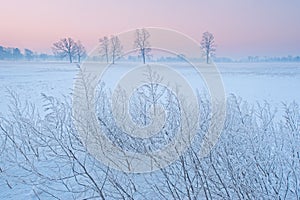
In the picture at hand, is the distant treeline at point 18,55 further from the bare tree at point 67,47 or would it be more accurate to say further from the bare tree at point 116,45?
the bare tree at point 116,45

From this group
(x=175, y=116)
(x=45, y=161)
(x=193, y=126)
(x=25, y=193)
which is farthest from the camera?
(x=45, y=161)

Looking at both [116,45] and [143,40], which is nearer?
[143,40]

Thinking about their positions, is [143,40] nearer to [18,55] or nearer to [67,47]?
[67,47]

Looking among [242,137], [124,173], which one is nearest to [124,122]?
[124,173]

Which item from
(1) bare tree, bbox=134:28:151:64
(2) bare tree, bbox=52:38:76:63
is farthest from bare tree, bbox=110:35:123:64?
(2) bare tree, bbox=52:38:76:63

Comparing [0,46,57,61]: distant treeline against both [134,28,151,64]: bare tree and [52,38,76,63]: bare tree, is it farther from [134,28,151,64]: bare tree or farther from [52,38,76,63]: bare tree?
[134,28,151,64]: bare tree

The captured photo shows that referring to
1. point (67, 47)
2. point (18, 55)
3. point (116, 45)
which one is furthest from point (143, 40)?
point (18, 55)

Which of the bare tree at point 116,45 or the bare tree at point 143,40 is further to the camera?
the bare tree at point 116,45

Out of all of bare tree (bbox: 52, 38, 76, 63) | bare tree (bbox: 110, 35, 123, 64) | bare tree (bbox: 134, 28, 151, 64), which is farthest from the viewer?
bare tree (bbox: 52, 38, 76, 63)

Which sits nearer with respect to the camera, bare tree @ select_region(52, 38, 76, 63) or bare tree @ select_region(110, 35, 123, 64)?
bare tree @ select_region(110, 35, 123, 64)

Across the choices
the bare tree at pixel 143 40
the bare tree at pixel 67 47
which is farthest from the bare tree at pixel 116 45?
the bare tree at pixel 67 47

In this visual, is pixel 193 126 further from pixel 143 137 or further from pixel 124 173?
pixel 124 173

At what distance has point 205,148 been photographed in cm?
447

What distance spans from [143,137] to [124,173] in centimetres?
70
